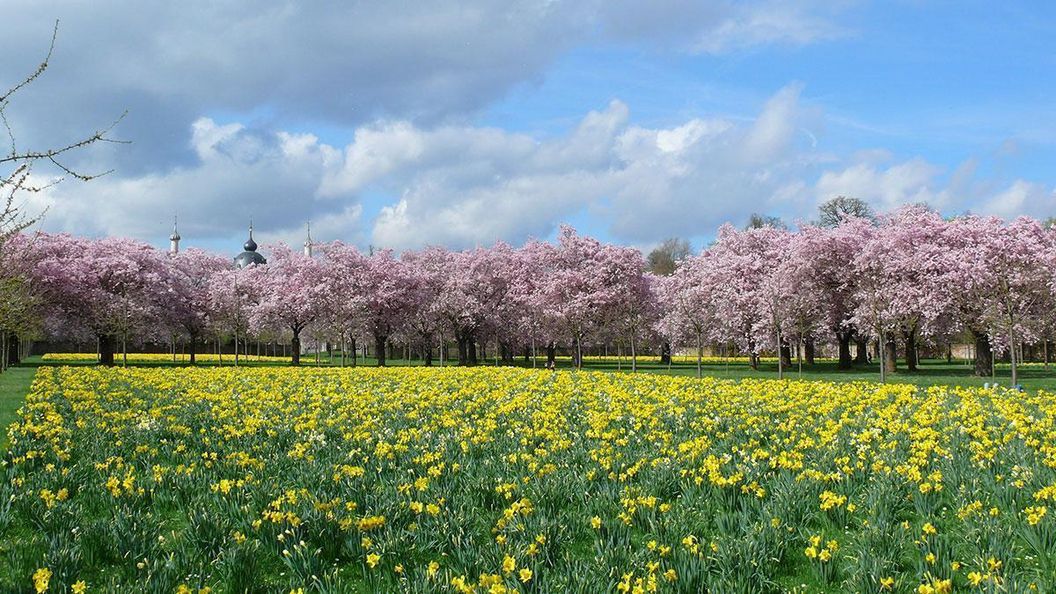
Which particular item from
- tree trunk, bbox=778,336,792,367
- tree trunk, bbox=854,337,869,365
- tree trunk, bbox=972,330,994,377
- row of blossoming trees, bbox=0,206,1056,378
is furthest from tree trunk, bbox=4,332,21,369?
tree trunk, bbox=972,330,994,377

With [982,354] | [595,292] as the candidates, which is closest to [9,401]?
[595,292]

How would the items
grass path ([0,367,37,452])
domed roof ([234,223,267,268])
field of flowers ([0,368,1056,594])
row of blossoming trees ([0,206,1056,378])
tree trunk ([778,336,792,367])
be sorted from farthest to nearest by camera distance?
1. domed roof ([234,223,267,268])
2. tree trunk ([778,336,792,367])
3. row of blossoming trees ([0,206,1056,378])
4. grass path ([0,367,37,452])
5. field of flowers ([0,368,1056,594])

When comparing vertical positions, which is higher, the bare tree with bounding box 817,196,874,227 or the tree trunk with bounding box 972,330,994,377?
the bare tree with bounding box 817,196,874,227

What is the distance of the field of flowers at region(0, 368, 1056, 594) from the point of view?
5488 millimetres

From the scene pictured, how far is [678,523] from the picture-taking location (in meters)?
6.34

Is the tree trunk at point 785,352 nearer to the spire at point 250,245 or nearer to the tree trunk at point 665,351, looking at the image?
the tree trunk at point 665,351

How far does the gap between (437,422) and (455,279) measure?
37.0m

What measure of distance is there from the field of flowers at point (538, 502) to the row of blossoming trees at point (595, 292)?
20367mm

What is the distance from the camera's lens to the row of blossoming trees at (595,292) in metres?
33.5

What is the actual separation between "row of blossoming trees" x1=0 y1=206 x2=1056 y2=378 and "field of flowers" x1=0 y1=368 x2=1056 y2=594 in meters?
20.4

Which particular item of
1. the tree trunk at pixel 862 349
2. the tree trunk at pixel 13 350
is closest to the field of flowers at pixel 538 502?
the tree trunk at pixel 862 349

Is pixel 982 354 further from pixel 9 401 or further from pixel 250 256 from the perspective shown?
pixel 250 256

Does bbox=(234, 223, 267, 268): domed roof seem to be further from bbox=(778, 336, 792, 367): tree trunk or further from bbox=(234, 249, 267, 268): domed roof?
bbox=(778, 336, 792, 367): tree trunk

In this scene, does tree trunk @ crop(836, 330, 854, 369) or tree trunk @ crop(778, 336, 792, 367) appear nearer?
tree trunk @ crop(836, 330, 854, 369)
